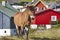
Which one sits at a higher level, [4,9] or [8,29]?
[4,9]

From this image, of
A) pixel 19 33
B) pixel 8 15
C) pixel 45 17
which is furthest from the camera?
pixel 45 17

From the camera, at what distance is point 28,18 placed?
47.4 ft

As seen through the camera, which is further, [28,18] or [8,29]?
[8,29]

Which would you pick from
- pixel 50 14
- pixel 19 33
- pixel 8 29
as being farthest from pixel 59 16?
pixel 19 33

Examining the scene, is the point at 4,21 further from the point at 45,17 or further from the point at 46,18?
the point at 46,18

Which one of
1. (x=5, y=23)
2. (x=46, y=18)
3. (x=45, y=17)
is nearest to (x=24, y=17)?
(x=5, y=23)

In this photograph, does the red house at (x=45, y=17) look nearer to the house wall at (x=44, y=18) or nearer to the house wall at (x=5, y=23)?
the house wall at (x=44, y=18)

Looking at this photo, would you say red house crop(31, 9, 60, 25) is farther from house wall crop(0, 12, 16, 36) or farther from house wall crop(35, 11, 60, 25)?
house wall crop(0, 12, 16, 36)

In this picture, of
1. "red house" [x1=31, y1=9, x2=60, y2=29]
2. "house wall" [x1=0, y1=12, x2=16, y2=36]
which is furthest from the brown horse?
"red house" [x1=31, y1=9, x2=60, y2=29]

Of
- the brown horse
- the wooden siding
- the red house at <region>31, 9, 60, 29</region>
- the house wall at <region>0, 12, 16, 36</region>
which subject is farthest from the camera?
the red house at <region>31, 9, 60, 29</region>

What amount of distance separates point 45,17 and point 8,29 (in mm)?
11539

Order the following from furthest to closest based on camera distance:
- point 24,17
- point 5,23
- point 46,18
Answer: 1. point 46,18
2. point 5,23
3. point 24,17

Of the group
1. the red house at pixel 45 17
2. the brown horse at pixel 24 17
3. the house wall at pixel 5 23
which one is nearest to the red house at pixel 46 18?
the red house at pixel 45 17

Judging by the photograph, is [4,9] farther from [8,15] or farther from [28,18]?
[28,18]
